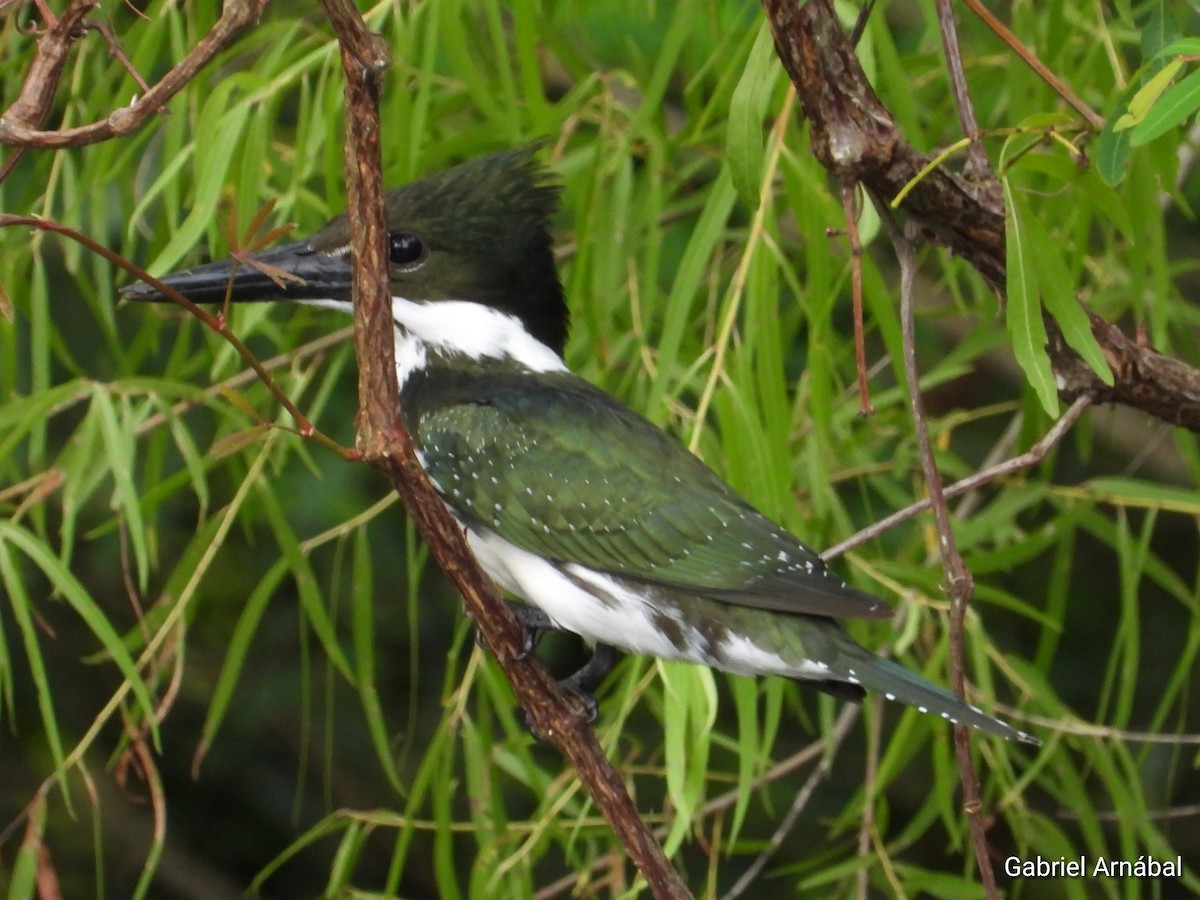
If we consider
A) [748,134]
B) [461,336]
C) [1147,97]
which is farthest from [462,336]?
[1147,97]

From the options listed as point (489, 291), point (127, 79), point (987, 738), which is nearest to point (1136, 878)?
point (987, 738)

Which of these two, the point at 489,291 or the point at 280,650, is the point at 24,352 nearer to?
the point at 280,650

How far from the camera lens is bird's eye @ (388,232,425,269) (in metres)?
2.04

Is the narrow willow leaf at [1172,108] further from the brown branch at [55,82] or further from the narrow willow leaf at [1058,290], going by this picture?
the brown branch at [55,82]

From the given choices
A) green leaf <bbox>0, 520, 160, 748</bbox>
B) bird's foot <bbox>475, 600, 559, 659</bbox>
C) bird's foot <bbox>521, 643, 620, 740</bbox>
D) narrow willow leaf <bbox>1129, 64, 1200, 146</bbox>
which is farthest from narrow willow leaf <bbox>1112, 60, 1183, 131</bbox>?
green leaf <bbox>0, 520, 160, 748</bbox>

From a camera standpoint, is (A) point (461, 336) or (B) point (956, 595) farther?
(A) point (461, 336)

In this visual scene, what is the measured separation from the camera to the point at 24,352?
3115mm

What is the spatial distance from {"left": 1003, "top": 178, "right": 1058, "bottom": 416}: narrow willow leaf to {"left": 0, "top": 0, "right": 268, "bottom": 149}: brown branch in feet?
2.08

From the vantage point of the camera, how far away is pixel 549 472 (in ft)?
6.21

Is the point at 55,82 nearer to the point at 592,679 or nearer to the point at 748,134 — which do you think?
the point at 748,134

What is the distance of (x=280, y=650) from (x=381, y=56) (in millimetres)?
2566

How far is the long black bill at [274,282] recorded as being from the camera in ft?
6.24

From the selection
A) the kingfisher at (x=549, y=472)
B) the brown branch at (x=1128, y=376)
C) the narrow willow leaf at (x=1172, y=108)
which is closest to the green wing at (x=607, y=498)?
the kingfisher at (x=549, y=472)

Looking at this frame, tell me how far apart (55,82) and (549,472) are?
783 mm
